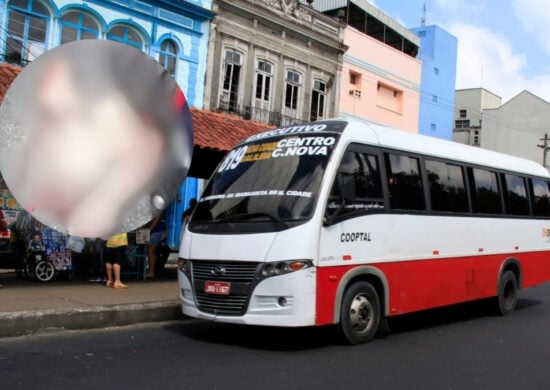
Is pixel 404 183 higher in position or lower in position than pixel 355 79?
lower

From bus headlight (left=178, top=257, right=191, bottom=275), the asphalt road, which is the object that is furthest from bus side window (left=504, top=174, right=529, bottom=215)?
bus headlight (left=178, top=257, right=191, bottom=275)

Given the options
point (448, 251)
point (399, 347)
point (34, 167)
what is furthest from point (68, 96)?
point (448, 251)

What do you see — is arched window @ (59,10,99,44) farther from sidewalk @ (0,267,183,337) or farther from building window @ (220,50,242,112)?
sidewalk @ (0,267,183,337)

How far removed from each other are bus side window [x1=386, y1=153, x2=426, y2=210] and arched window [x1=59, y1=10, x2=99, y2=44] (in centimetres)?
1074

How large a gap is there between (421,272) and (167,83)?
13.7ft

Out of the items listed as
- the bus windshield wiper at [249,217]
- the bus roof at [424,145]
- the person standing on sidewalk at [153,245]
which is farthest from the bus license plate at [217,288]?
the person standing on sidewalk at [153,245]

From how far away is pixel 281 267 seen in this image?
247 inches

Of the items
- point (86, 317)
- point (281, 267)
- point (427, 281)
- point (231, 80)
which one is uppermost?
point (231, 80)

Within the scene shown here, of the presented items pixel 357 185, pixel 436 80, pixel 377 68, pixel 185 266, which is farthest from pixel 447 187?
Result: pixel 436 80

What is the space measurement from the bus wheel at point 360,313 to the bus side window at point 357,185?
0.97 m

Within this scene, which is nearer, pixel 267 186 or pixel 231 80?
pixel 267 186

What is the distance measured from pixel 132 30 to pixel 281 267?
12356mm

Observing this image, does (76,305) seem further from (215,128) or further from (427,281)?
(427,281)

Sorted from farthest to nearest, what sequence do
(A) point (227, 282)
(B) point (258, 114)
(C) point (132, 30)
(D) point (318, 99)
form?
(D) point (318, 99), (B) point (258, 114), (C) point (132, 30), (A) point (227, 282)
